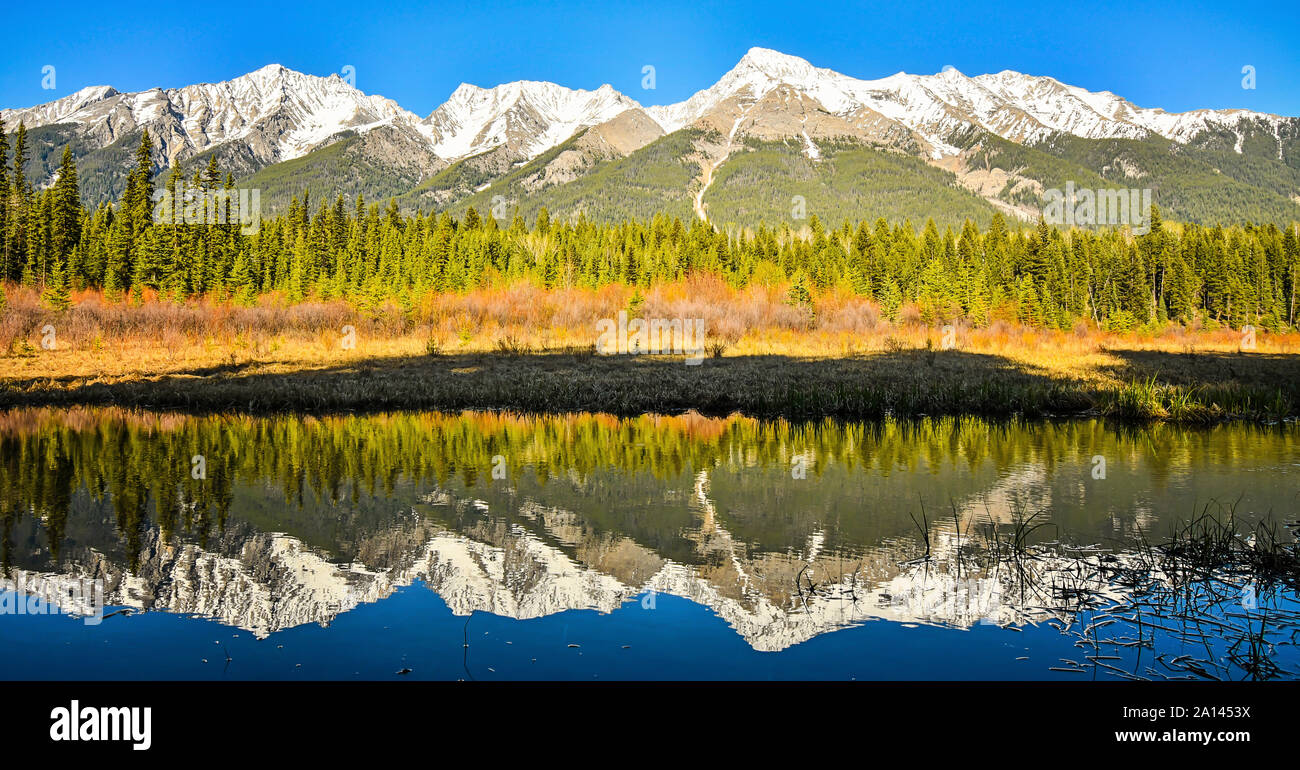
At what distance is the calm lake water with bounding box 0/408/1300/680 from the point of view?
197 inches

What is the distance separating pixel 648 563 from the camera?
23.6 feet

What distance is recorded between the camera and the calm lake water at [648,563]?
5004mm

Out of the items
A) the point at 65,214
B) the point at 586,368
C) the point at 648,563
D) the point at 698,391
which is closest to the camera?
the point at 648,563

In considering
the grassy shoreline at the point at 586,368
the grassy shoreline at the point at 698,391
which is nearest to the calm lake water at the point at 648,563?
the grassy shoreline at the point at 698,391

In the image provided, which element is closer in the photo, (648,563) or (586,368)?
(648,563)

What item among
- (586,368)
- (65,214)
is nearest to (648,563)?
(586,368)

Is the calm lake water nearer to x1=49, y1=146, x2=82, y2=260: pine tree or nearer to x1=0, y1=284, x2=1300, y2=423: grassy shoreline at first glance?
x1=0, y1=284, x2=1300, y2=423: grassy shoreline

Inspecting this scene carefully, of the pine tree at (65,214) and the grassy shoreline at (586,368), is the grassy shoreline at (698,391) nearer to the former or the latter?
the grassy shoreline at (586,368)

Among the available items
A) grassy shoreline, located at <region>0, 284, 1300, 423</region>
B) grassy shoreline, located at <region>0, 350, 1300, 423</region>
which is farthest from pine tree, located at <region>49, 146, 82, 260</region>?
grassy shoreline, located at <region>0, 350, 1300, 423</region>

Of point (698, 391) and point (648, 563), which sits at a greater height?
point (698, 391)

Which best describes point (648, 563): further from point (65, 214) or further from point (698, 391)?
point (65, 214)

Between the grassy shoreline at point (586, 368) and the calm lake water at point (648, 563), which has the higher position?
the grassy shoreline at point (586, 368)

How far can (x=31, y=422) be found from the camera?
1714cm
